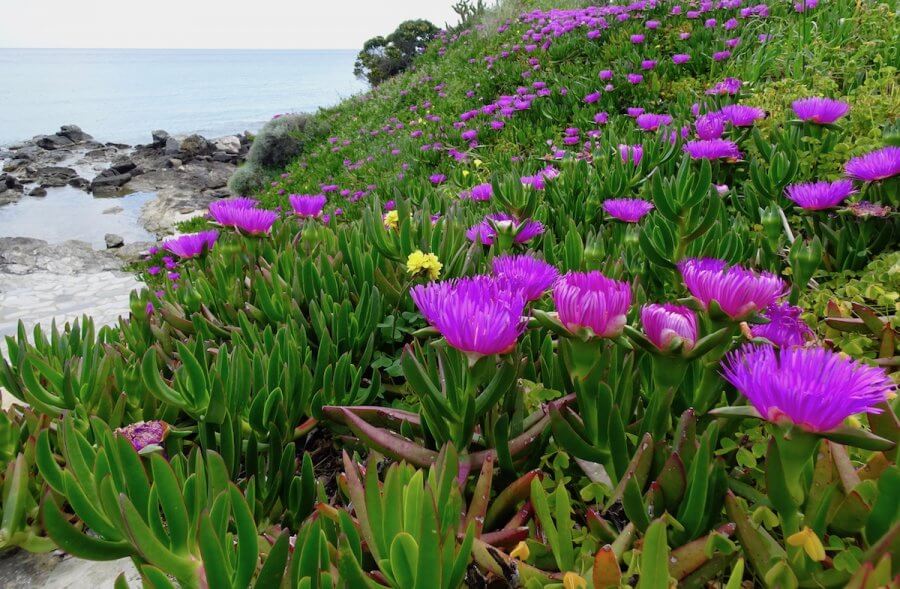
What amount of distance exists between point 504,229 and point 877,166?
93cm

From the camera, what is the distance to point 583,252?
1.34 metres

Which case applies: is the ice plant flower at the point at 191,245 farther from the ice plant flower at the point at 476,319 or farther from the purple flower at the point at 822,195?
the purple flower at the point at 822,195

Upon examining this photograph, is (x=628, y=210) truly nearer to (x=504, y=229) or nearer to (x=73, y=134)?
(x=504, y=229)

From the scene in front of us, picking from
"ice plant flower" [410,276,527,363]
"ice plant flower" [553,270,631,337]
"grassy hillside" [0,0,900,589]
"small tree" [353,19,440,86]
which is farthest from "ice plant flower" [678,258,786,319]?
"small tree" [353,19,440,86]

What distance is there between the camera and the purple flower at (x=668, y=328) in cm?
67

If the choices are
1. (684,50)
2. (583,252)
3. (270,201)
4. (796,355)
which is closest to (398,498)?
(796,355)

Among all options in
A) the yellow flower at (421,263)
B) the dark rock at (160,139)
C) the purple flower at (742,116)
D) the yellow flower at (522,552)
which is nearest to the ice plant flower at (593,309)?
the yellow flower at (522,552)

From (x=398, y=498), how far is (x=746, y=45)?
15.4 ft

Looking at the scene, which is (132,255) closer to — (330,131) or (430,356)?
(330,131)

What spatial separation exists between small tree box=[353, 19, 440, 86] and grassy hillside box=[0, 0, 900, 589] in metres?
12.9

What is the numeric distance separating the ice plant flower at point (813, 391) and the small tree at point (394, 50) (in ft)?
47.2

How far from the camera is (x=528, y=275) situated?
35.7 inches

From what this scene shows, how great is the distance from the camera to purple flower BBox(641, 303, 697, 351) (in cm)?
67

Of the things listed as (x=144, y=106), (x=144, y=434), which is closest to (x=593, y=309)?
(x=144, y=434)
